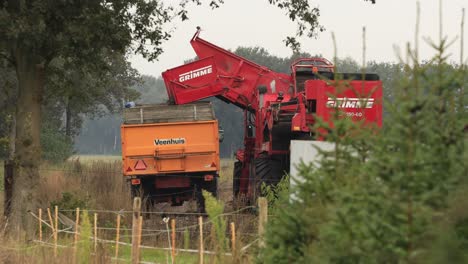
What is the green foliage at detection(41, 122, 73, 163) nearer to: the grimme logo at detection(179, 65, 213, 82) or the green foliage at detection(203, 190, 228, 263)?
the grimme logo at detection(179, 65, 213, 82)

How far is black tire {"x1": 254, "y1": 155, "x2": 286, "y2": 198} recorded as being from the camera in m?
18.8

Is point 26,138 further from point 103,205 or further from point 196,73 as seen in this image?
point 103,205

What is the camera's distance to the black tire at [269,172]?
18766mm

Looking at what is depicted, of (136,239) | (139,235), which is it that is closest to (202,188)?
(139,235)

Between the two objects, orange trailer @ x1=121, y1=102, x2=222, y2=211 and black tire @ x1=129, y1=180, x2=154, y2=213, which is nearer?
orange trailer @ x1=121, y1=102, x2=222, y2=211

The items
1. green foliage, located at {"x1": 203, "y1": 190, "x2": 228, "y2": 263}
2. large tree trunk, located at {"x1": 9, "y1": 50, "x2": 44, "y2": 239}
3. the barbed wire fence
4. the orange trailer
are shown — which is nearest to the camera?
green foliage, located at {"x1": 203, "y1": 190, "x2": 228, "y2": 263}

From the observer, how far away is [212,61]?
22359 mm

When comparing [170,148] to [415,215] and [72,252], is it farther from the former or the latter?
[415,215]

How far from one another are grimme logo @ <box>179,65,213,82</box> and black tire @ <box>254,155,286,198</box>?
403 cm

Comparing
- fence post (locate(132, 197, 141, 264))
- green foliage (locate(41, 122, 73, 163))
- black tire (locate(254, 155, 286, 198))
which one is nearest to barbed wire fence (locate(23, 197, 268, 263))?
fence post (locate(132, 197, 141, 264))

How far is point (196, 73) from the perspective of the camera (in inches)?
883

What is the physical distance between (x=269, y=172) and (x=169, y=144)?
3.68m

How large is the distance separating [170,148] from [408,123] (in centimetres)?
1676

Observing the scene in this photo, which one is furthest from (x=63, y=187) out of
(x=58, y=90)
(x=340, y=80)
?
(x=340, y=80)
